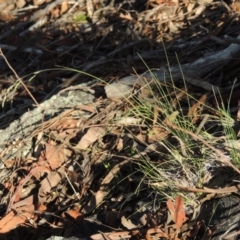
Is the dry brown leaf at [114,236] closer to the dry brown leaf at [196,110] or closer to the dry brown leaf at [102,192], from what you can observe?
the dry brown leaf at [102,192]

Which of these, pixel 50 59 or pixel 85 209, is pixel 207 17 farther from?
pixel 85 209

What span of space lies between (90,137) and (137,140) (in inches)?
12.6

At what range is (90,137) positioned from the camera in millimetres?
3639

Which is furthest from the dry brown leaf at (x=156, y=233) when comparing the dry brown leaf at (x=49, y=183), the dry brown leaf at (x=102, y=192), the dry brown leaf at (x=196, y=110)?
the dry brown leaf at (x=49, y=183)

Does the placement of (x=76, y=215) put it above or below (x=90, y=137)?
below

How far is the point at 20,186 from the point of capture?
3.59m

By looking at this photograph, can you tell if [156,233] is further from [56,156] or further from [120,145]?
[56,156]

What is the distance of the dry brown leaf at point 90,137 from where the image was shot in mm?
3629

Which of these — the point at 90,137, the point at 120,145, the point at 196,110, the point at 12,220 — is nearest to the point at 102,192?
the point at 120,145

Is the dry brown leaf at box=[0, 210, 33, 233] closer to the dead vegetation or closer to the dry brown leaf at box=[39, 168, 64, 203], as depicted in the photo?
the dead vegetation

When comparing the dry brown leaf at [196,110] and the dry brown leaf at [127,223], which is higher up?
the dry brown leaf at [196,110]

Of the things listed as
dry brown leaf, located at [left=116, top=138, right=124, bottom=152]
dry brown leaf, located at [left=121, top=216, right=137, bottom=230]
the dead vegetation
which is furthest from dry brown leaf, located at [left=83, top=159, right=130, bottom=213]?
dry brown leaf, located at [left=121, top=216, right=137, bottom=230]

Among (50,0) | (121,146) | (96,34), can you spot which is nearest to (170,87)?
(121,146)

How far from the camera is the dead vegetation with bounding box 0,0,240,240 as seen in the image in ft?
9.71
